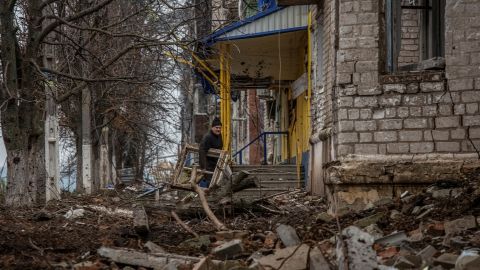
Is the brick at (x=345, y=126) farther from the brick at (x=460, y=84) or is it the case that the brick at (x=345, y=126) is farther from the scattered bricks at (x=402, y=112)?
the brick at (x=460, y=84)

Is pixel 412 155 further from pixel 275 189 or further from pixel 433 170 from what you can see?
pixel 275 189

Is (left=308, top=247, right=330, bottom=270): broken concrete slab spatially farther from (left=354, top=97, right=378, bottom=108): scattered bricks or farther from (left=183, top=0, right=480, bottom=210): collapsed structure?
(left=354, top=97, right=378, bottom=108): scattered bricks

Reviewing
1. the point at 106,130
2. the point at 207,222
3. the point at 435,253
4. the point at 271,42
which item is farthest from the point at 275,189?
the point at 106,130

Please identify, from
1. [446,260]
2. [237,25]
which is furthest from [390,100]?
[237,25]

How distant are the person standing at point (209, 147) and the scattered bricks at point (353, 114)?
17.6ft

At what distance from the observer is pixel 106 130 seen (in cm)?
2764

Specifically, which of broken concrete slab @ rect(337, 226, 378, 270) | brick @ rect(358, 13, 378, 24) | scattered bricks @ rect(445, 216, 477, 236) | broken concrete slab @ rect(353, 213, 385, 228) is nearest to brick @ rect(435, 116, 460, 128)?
brick @ rect(358, 13, 378, 24)

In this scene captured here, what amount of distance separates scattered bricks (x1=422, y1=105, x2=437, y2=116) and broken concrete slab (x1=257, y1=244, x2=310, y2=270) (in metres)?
3.88

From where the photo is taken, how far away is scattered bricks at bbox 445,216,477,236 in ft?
25.1

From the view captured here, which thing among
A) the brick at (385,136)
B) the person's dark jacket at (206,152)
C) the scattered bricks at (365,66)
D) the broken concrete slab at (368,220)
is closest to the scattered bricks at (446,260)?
the broken concrete slab at (368,220)

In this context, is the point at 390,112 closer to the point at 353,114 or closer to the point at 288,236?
the point at 353,114

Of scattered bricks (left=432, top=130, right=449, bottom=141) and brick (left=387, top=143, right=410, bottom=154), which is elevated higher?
scattered bricks (left=432, top=130, right=449, bottom=141)

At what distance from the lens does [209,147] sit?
16.1 meters

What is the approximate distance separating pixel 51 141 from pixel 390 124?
854 cm
